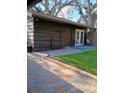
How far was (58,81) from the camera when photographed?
6.98 meters

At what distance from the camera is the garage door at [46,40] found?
1464cm

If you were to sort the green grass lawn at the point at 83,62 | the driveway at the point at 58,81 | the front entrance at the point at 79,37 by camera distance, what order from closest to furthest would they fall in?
the driveway at the point at 58,81 → the green grass lawn at the point at 83,62 → the front entrance at the point at 79,37

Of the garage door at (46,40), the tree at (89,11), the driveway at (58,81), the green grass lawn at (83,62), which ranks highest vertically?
the tree at (89,11)

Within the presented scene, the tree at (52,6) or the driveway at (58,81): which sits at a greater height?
the tree at (52,6)

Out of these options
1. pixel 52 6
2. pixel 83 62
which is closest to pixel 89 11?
pixel 52 6

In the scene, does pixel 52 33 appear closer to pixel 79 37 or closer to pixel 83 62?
pixel 79 37

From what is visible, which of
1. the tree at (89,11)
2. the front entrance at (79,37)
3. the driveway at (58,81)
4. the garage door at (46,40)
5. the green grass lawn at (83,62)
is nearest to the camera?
the driveway at (58,81)

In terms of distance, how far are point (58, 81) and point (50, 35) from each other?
957cm

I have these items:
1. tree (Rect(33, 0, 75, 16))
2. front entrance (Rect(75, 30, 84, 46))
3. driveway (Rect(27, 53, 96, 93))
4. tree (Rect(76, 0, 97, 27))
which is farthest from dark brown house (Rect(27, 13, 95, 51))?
tree (Rect(33, 0, 75, 16))

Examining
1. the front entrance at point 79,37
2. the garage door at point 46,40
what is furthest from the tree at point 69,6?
the garage door at point 46,40

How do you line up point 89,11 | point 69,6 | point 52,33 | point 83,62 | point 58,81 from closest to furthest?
point 58,81 → point 83,62 → point 52,33 → point 89,11 → point 69,6

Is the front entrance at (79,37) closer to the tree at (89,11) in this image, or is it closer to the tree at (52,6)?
the tree at (89,11)
